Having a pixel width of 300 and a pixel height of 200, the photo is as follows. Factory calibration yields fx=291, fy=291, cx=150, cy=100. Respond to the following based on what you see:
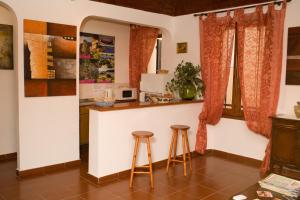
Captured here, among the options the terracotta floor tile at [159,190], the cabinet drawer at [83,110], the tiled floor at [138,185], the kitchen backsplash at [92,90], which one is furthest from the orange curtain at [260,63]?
the kitchen backsplash at [92,90]

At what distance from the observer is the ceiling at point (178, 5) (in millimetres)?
4691

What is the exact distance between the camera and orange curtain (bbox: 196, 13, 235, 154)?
4.71 metres

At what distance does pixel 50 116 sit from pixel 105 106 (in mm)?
861

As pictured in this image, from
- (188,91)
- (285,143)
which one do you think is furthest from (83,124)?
(285,143)

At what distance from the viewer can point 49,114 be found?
4129 millimetres

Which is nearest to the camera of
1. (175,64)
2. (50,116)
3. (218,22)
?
(50,116)

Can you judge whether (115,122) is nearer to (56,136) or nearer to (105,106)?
(105,106)

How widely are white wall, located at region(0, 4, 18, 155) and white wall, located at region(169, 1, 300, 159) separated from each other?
286cm

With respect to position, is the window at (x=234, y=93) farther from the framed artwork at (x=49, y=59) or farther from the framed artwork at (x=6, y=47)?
the framed artwork at (x=6, y=47)

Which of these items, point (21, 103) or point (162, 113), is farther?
point (162, 113)

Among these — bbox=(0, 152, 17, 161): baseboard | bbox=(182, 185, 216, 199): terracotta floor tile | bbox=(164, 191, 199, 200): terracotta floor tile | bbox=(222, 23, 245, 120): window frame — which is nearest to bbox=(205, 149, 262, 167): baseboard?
bbox=(222, 23, 245, 120): window frame

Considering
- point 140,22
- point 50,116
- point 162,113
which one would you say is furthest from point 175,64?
point 50,116

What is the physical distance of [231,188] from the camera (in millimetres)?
3730

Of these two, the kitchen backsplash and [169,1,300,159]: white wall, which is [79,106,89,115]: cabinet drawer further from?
[169,1,300,159]: white wall
